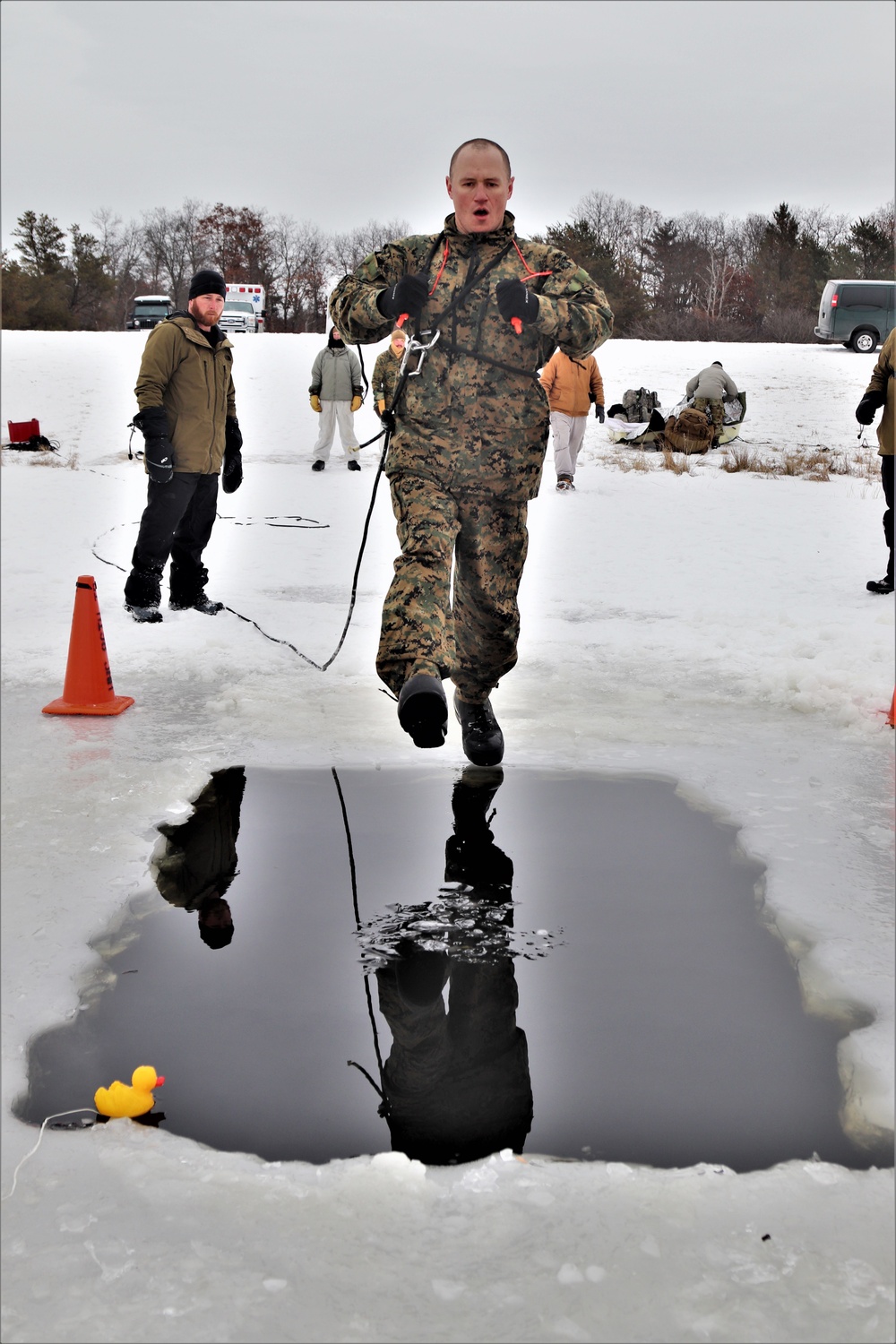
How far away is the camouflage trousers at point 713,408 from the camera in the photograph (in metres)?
17.3

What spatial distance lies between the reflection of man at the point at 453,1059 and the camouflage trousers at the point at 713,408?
15.2m

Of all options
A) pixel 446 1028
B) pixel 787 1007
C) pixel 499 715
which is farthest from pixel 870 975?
pixel 499 715

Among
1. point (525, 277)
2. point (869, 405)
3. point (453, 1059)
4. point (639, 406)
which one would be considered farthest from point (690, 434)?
point (453, 1059)

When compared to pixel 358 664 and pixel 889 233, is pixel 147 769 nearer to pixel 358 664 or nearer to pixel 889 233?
pixel 358 664

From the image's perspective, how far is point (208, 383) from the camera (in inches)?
273

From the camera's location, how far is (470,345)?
3930 mm

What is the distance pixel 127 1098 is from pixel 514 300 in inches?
99.1

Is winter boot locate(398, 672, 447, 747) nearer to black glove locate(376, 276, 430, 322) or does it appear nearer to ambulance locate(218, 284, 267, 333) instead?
black glove locate(376, 276, 430, 322)

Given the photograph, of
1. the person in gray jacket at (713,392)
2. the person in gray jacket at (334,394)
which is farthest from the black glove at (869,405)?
the person in gray jacket at (713,392)

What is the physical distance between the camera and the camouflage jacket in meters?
3.92

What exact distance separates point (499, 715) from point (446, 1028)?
8.70 ft

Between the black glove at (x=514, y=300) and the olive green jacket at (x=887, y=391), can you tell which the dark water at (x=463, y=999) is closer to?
the black glove at (x=514, y=300)

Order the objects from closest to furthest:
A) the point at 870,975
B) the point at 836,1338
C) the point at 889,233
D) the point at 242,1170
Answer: the point at 836,1338 < the point at 242,1170 < the point at 870,975 < the point at 889,233

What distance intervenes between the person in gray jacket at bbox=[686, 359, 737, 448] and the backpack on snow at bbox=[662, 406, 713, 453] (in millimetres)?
116
